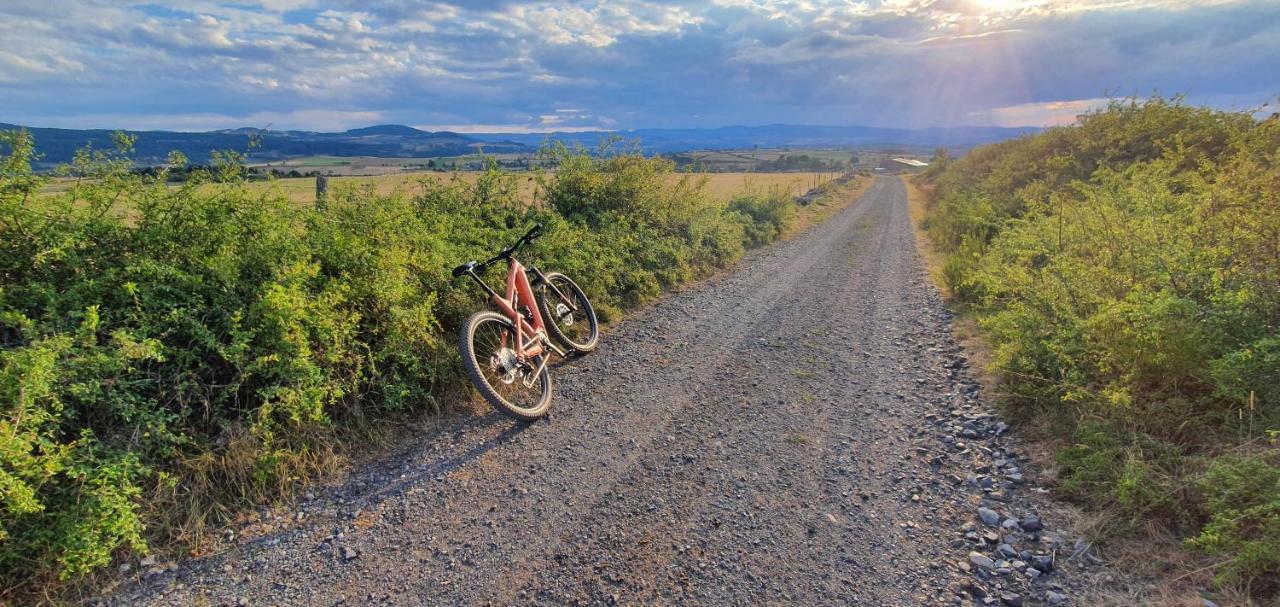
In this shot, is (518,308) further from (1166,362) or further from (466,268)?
(1166,362)

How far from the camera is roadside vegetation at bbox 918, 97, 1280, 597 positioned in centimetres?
275

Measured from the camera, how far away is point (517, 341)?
479 centimetres

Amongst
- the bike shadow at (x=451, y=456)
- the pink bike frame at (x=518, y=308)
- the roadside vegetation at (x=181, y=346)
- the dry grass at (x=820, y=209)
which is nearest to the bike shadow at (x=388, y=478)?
the bike shadow at (x=451, y=456)

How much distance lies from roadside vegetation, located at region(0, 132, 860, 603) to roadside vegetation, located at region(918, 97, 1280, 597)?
5.08m

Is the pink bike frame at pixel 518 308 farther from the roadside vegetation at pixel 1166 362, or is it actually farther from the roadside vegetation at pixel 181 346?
the roadside vegetation at pixel 1166 362

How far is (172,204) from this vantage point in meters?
3.88

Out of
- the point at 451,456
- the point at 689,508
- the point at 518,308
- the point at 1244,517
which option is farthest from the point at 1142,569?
the point at 518,308

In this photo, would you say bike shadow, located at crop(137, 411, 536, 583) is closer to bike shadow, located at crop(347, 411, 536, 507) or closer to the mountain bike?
bike shadow, located at crop(347, 411, 536, 507)

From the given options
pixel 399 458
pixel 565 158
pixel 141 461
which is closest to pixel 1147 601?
pixel 399 458

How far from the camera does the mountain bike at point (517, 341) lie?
441 cm

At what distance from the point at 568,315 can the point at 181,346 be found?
11.9ft

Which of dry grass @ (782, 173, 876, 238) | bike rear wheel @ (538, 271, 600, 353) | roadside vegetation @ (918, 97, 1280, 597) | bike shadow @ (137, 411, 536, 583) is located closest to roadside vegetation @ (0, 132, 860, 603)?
bike shadow @ (137, 411, 536, 583)

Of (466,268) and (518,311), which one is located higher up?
(466,268)

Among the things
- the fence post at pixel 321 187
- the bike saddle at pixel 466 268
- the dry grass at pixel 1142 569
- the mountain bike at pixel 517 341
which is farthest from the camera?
the fence post at pixel 321 187
